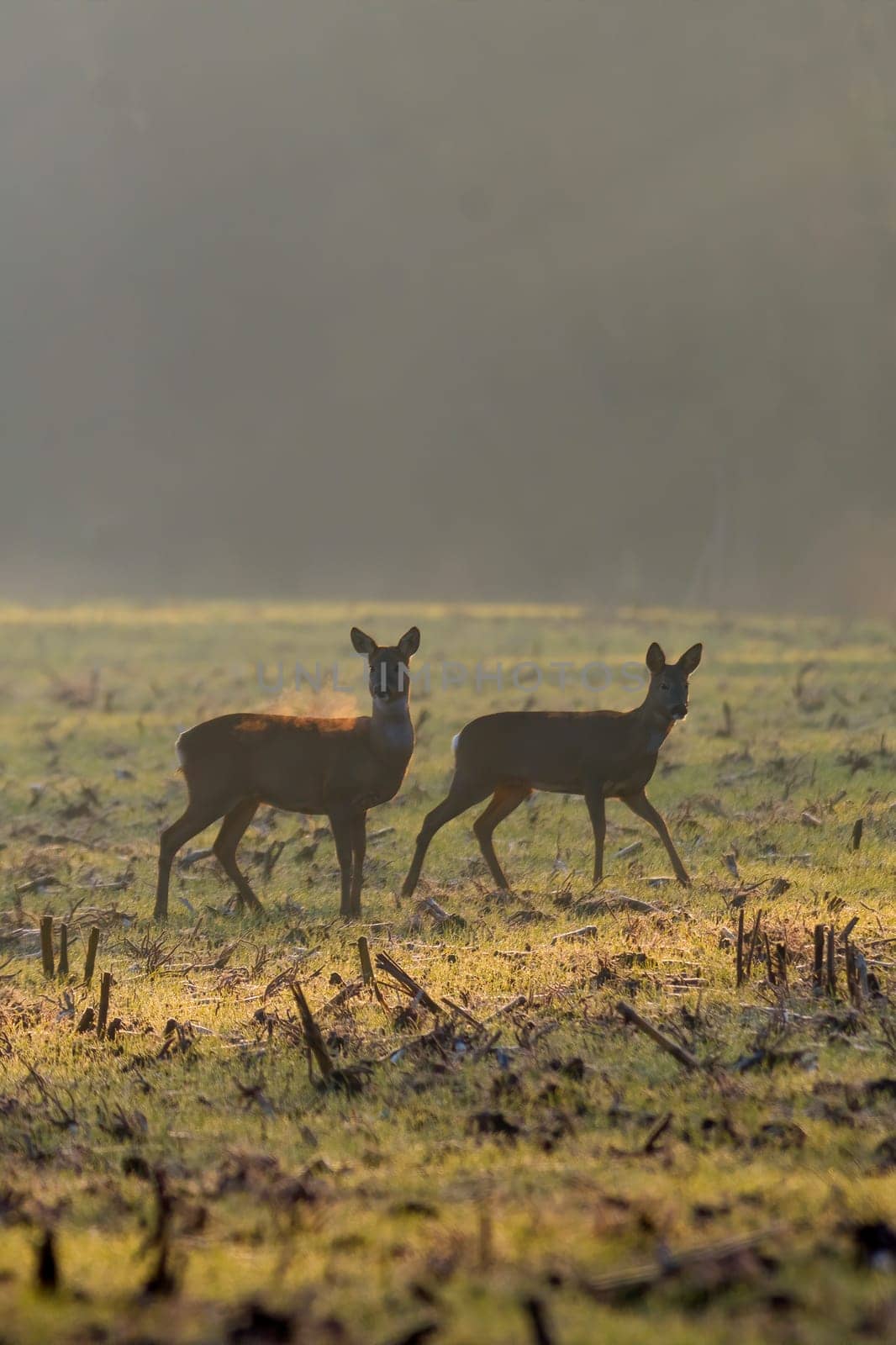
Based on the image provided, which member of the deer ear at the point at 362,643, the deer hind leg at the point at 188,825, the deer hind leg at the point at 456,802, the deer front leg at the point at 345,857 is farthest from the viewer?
the deer hind leg at the point at 456,802

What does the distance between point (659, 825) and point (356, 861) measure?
7.60 feet

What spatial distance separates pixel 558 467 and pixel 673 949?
9159cm

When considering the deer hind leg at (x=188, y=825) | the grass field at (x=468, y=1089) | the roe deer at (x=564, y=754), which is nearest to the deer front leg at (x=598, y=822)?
the roe deer at (x=564, y=754)

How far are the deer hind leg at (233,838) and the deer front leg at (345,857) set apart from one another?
742mm

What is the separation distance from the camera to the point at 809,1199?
591cm

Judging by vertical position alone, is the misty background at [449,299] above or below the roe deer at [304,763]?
above

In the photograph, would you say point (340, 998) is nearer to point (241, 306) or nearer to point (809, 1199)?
point (809, 1199)

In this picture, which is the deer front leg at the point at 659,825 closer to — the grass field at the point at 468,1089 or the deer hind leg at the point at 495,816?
the grass field at the point at 468,1089

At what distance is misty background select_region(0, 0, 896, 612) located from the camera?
84.3m

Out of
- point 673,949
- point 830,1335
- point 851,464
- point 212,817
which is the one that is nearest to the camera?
point 830,1335

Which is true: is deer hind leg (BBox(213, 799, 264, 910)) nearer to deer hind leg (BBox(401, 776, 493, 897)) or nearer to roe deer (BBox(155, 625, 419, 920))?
roe deer (BBox(155, 625, 419, 920))

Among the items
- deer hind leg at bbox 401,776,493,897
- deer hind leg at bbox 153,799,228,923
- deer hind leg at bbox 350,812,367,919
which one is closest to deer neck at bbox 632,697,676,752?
deer hind leg at bbox 401,776,493,897

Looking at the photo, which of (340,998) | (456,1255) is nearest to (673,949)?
(340,998)

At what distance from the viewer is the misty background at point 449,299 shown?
8431 cm
